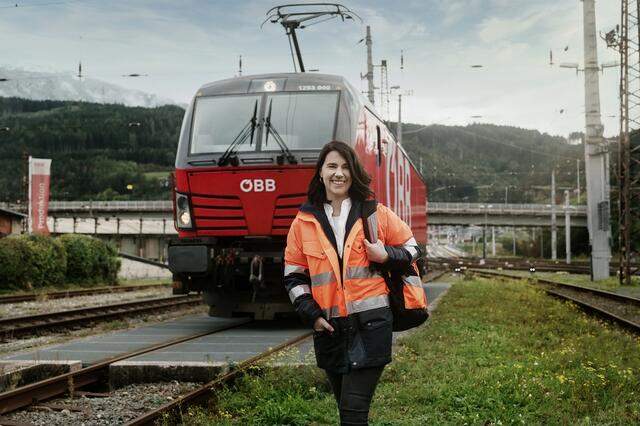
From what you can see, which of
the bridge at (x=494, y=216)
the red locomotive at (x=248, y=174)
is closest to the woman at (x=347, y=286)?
the red locomotive at (x=248, y=174)

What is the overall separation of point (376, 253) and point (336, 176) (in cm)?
48

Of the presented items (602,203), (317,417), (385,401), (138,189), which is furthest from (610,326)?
(138,189)

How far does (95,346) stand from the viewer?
9.91 meters

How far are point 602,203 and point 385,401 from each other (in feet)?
73.7

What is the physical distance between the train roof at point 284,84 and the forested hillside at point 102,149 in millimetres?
95851

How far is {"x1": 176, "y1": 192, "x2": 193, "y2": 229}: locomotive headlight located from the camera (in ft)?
36.4

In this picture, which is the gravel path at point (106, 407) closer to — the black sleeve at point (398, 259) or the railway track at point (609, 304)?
the black sleeve at point (398, 259)

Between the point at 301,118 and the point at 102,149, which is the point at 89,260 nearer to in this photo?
the point at 301,118

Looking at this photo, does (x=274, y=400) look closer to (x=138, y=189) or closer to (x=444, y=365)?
(x=444, y=365)

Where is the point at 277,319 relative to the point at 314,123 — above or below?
below

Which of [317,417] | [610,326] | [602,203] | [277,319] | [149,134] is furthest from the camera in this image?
[149,134]

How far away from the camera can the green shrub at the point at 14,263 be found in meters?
24.0

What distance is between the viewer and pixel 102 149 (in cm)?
12912

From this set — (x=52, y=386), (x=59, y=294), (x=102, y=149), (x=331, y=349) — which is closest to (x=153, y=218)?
(x=102, y=149)
